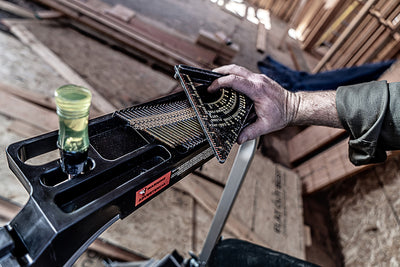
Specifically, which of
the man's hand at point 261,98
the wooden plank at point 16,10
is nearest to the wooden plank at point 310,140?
the man's hand at point 261,98

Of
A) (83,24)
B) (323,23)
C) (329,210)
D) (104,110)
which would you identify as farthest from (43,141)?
(323,23)

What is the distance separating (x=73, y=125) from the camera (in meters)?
0.48

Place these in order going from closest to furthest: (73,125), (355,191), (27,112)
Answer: (73,125) → (27,112) → (355,191)

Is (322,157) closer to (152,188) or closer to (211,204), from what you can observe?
(211,204)

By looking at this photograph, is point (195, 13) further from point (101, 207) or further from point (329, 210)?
point (101, 207)

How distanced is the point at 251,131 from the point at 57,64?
2572mm

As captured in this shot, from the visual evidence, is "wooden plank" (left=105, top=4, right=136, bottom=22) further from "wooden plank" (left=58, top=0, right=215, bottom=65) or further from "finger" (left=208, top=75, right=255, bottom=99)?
"finger" (left=208, top=75, right=255, bottom=99)

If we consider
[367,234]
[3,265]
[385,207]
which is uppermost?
[3,265]

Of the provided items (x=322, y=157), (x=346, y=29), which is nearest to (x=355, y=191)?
(x=322, y=157)

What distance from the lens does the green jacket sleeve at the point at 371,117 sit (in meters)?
0.94

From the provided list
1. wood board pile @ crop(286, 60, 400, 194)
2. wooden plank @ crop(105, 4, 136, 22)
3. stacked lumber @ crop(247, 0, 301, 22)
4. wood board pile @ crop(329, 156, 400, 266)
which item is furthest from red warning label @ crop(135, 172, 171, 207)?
stacked lumber @ crop(247, 0, 301, 22)

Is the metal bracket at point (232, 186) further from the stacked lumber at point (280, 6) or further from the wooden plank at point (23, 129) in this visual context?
the stacked lumber at point (280, 6)

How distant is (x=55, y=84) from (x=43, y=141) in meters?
2.23

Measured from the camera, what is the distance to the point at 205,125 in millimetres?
793
